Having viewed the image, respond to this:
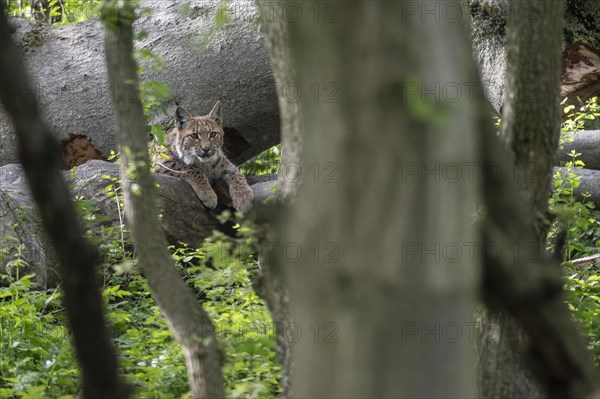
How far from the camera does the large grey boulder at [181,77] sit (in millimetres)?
9516

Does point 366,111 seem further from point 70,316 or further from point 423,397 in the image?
point 70,316

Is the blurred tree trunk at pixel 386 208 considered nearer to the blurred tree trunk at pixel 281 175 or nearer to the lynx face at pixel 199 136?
the blurred tree trunk at pixel 281 175

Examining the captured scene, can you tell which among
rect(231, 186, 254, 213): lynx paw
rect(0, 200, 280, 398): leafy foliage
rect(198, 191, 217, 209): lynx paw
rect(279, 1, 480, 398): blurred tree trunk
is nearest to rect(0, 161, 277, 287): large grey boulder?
rect(198, 191, 217, 209): lynx paw

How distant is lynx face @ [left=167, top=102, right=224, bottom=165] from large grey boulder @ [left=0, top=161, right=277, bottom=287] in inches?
20.1

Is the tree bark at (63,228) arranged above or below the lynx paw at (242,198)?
below

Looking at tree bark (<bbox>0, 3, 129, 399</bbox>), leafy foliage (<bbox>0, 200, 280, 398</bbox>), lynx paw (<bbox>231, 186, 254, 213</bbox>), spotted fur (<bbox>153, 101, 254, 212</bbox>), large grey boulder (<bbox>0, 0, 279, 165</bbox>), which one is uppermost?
large grey boulder (<bbox>0, 0, 279, 165</bbox>)

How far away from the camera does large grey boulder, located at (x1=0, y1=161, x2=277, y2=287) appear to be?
683 centimetres

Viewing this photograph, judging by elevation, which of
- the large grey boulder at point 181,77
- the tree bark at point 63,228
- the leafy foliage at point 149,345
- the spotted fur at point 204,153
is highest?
the large grey boulder at point 181,77

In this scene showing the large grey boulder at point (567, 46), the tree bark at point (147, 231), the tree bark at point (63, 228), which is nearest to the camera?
the tree bark at point (63, 228)

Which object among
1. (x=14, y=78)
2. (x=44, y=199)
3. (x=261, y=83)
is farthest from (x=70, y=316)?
(x=261, y=83)

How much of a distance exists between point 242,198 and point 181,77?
1.71 m

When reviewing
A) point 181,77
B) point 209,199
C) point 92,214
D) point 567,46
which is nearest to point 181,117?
point 181,77

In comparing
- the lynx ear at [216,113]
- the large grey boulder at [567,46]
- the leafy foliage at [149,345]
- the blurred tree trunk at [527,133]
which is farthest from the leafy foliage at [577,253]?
the lynx ear at [216,113]

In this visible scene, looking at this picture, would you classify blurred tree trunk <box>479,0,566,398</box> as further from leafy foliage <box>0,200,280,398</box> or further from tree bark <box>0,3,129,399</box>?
tree bark <box>0,3,129,399</box>
